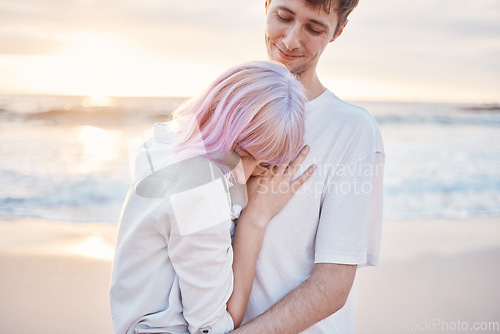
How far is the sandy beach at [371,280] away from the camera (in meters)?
4.12

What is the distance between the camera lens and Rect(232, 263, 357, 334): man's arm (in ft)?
5.30

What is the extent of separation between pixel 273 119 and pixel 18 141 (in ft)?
38.5

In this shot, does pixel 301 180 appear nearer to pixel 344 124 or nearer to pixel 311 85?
pixel 344 124

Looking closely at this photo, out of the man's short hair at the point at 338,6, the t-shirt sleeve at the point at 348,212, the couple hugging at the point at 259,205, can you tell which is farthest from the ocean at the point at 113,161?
the t-shirt sleeve at the point at 348,212

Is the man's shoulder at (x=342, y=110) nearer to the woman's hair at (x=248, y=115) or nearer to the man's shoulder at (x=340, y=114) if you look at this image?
the man's shoulder at (x=340, y=114)

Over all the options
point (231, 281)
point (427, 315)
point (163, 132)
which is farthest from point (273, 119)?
point (427, 315)

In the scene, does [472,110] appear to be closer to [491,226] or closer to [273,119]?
[491,226]

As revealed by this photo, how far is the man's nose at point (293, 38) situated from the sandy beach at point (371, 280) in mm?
3054

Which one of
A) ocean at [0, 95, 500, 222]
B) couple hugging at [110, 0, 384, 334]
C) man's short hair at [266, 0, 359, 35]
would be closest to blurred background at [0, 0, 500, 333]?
ocean at [0, 95, 500, 222]

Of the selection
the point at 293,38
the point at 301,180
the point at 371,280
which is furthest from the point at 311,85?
the point at 371,280

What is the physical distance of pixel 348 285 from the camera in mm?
1721

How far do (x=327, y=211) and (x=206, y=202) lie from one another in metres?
0.56

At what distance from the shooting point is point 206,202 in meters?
1.35

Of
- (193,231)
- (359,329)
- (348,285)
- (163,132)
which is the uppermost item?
(163,132)
